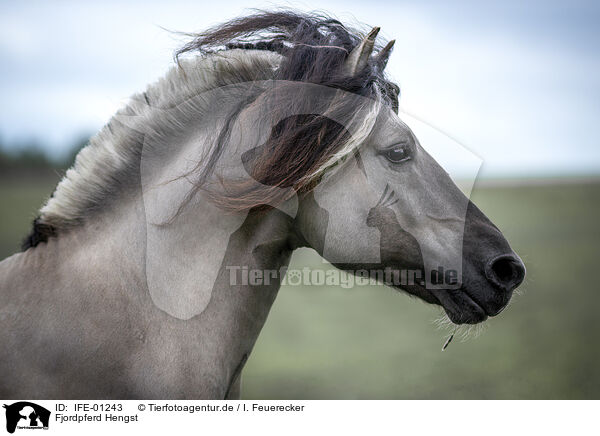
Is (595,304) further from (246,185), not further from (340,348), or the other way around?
(246,185)

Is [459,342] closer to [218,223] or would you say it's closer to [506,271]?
[506,271]

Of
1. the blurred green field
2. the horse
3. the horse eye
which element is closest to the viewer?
the horse

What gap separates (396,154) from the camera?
141 cm

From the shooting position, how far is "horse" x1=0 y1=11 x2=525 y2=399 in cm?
131

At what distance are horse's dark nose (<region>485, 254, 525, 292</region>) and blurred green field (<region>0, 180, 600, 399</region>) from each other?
2.23 metres

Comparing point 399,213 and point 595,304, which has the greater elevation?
point 399,213

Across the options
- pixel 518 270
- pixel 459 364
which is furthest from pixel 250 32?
pixel 459 364
